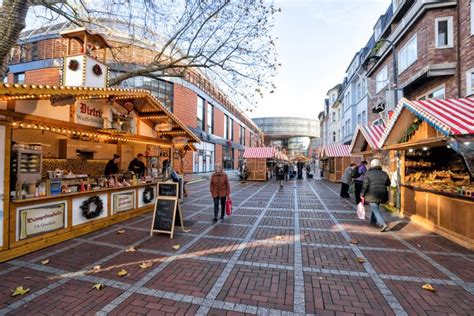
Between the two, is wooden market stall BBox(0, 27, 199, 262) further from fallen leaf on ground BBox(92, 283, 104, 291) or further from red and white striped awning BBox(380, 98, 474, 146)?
red and white striped awning BBox(380, 98, 474, 146)

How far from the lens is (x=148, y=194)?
353 inches

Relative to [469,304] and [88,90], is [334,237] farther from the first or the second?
[88,90]

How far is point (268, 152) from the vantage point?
2278 cm

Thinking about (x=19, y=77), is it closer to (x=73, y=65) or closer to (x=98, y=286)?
(x=73, y=65)

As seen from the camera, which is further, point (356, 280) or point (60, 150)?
point (60, 150)

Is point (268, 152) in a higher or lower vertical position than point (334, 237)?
higher

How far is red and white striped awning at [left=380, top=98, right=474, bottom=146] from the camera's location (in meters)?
5.08

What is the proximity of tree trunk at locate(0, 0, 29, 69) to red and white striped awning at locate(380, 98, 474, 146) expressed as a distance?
10414 millimetres

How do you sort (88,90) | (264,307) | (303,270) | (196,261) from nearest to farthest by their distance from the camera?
(264,307)
(303,270)
(196,261)
(88,90)

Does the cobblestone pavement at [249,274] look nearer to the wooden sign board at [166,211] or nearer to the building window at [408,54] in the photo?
the wooden sign board at [166,211]

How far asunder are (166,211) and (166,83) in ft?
62.4

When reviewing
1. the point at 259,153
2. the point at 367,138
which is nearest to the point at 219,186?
the point at 367,138

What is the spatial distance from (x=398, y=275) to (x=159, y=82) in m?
22.3

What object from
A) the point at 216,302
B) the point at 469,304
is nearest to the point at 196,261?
the point at 216,302
